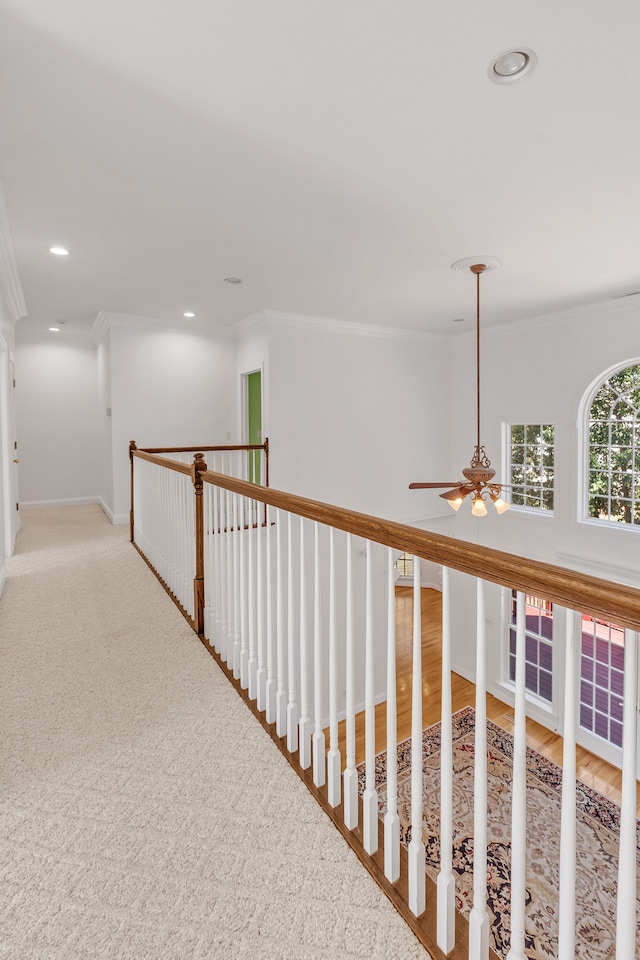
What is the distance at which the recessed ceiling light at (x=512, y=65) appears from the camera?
1.87m

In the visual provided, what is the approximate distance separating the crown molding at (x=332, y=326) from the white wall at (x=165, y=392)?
0.63 m

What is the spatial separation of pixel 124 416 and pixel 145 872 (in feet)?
18.0

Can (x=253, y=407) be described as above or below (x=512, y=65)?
below

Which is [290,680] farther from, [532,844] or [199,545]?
[532,844]

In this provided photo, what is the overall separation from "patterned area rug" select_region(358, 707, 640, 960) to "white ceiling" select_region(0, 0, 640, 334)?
3418 millimetres

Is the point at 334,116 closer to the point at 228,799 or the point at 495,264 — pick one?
the point at 495,264

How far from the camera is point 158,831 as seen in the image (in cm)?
143

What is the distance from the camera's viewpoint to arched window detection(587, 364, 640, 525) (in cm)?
546

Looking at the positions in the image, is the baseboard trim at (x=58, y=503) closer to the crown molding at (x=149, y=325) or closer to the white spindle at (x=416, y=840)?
the crown molding at (x=149, y=325)

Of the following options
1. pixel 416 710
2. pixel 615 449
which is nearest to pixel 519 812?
pixel 416 710

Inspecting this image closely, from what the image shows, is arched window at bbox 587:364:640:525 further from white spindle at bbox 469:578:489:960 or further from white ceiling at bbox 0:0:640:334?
white spindle at bbox 469:578:489:960

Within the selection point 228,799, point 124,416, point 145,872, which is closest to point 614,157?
point 228,799

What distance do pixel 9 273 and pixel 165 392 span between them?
2410 millimetres

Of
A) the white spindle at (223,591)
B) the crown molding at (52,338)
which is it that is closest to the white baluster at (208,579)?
the white spindle at (223,591)
